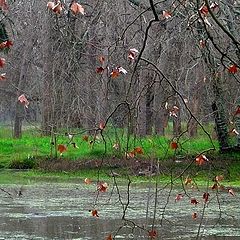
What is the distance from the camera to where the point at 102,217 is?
1061 cm

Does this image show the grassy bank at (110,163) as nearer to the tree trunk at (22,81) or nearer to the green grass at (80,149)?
the green grass at (80,149)

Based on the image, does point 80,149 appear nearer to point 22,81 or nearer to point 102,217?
point 22,81

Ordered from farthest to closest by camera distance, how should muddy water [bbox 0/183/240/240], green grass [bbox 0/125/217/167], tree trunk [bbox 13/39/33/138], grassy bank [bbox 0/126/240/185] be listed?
tree trunk [bbox 13/39/33/138]
green grass [bbox 0/125/217/167]
grassy bank [bbox 0/126/240/185]
muddy water [bbox 0/183/240/240]

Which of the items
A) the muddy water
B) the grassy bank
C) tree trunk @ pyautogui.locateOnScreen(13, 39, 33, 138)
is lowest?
the muddy water

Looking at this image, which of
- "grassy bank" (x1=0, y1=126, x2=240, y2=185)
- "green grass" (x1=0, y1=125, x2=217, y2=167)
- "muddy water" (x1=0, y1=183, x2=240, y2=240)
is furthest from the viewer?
"green grass" (x1=0, y1=125, x2=217, y2=167)

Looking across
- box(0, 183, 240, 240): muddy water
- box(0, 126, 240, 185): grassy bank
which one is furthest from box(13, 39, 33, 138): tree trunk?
box(0, 183, 240, 240): muddy water

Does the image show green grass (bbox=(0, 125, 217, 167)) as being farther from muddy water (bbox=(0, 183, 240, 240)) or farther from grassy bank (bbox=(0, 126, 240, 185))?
muddy water (bbox=(0, 183, 240, 240))

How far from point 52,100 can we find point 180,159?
3796 mm

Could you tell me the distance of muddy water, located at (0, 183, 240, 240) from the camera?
9.26 metres

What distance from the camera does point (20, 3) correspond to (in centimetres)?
2231

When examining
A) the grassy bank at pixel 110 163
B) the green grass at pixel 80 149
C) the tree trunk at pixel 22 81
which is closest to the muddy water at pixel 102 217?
the grassy bank at pixel 110 163

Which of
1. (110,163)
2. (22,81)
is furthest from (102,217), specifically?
(22,81)

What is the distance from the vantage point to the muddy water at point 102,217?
9258mm

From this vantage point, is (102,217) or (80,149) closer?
(102,217)
